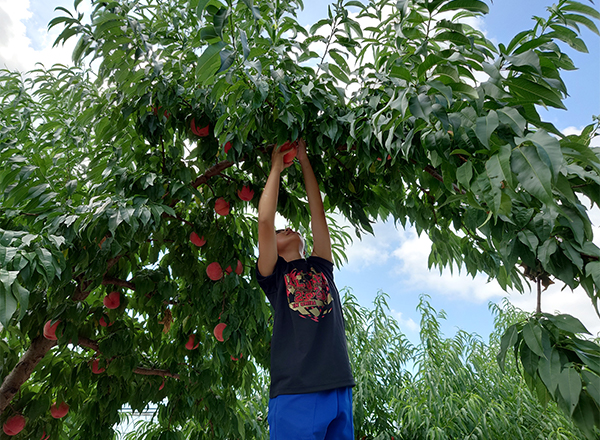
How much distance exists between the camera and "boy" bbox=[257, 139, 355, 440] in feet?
4.09

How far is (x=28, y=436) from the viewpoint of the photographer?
2.17 metres

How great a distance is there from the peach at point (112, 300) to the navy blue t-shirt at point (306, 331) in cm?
93

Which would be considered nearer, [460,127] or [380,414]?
[460,127]

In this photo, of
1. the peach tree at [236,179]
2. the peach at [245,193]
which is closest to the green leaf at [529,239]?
the peach tree at [236,179]

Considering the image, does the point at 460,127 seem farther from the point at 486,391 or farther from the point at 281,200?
the point at 486,391

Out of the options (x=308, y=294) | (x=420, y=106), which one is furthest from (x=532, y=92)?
(x=308, y=294)

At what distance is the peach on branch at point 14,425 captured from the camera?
2035mm

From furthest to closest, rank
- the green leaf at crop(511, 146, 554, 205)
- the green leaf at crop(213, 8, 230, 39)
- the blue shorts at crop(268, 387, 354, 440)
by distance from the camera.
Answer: the blue shorts at crop(268, 387, 354, 440)
the green leaf at crop(213, 8, 230, 39)
the green leaf at crop(511, 146, 554, 205)

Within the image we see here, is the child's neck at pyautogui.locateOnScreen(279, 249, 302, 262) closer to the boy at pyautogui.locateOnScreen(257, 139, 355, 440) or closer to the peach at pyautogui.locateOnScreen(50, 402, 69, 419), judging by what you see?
the boy at pyautogui.locateOnScreen(257, 139, 355, 440)

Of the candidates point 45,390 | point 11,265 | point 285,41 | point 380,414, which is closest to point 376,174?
point 285,41

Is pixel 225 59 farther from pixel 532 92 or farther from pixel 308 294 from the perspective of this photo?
pixel 308 294

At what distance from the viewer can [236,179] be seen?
1886 millimetres

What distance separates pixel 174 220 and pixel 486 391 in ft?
11.4

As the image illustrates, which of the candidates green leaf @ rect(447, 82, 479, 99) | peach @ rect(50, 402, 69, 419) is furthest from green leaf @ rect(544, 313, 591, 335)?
peach @ rect(50, 402, 69, 419)
